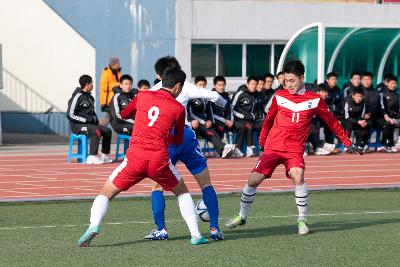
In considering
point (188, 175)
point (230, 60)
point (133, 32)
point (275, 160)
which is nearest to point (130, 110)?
point (275, 160)

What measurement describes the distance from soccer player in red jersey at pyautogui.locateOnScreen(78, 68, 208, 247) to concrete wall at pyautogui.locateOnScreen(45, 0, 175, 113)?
Result: 1980 centimetres

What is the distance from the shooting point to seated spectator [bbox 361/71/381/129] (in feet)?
82.1

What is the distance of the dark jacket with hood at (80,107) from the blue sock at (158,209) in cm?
1100

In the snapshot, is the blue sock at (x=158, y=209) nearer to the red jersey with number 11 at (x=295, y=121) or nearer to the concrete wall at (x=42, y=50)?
the red jersey with number 11 at (x=295, y=121)

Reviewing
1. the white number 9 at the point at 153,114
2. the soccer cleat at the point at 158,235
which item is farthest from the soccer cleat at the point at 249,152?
the white number 9 at the point at 153,114

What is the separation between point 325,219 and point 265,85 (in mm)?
12113

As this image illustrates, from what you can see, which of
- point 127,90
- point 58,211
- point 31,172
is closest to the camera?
point 58,211

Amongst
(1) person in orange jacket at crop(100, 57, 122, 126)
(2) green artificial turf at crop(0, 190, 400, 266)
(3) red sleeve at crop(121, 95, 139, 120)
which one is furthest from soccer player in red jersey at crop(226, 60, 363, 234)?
(1) person in orange jacket at crop(100, 57, 122, 126)

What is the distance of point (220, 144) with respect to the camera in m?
23.0

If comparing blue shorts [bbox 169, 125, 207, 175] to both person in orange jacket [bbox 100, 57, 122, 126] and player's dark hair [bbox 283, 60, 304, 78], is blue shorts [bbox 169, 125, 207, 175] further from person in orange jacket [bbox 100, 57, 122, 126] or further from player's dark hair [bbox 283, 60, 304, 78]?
person in orange jacket [bbox 100, 57, 122, 126]

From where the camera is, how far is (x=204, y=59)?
102 ft

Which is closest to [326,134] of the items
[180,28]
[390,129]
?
[390,129]

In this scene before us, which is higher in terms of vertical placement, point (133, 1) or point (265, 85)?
point (133, 1)

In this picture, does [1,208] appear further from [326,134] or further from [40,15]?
[40,15]
